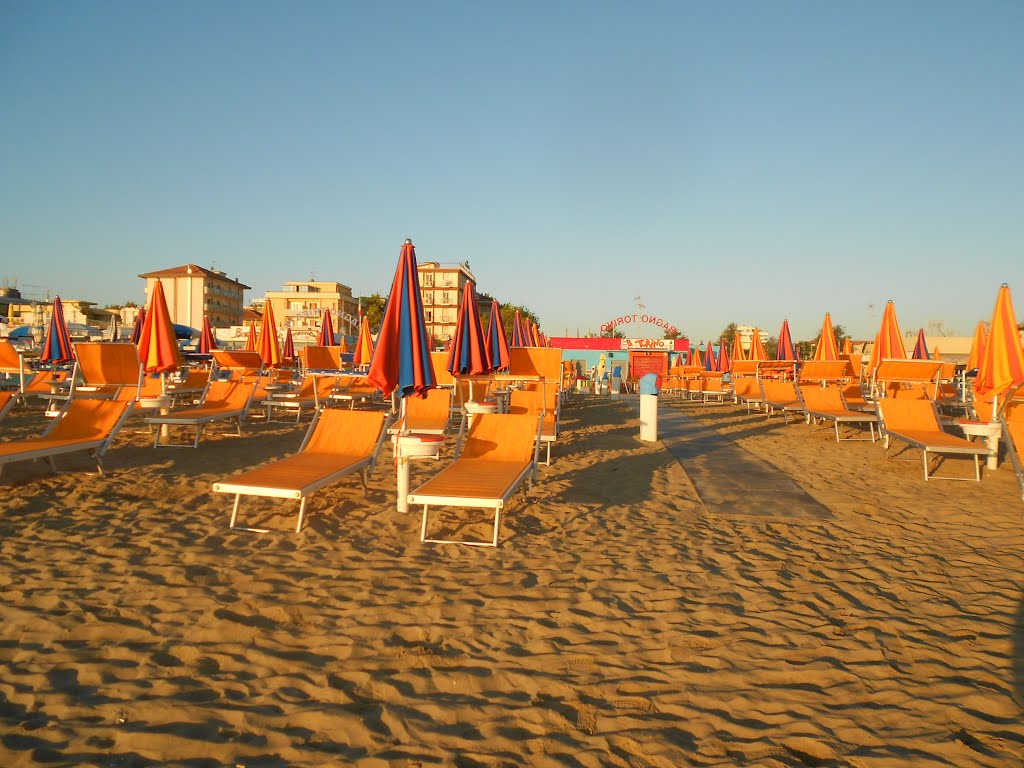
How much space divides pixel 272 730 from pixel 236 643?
72cm

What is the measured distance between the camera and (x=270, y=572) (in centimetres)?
361

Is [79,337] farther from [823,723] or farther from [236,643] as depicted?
[823,723]

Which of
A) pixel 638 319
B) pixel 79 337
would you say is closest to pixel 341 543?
pixel 79 337

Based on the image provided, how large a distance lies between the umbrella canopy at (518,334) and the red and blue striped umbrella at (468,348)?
314 inches

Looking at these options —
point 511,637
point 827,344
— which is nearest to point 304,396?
point 511,637

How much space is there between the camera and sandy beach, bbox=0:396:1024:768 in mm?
2131

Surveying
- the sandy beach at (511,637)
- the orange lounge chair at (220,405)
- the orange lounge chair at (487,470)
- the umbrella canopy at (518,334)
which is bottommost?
the sandy beach at (511,637)

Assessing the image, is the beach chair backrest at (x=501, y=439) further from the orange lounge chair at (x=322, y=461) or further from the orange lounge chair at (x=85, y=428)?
the orange lounge chair at (x=85, y=428)

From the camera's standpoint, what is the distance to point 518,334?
1686cm

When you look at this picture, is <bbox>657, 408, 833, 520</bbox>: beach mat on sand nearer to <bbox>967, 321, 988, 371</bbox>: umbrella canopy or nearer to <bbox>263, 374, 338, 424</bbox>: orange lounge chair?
<bbox>967, 321, 988, 371</bbox>: umbrella canopy

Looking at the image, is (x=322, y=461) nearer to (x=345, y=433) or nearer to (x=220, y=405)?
(x=345, y=433)

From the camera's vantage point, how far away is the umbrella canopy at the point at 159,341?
27.9 ft

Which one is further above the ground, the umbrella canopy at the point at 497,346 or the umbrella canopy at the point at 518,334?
the umbrella canopy at the point at 518,334

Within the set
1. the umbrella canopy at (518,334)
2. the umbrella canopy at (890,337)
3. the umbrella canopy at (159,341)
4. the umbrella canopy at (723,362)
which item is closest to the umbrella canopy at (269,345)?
the umbrella canopy at (159,341)
